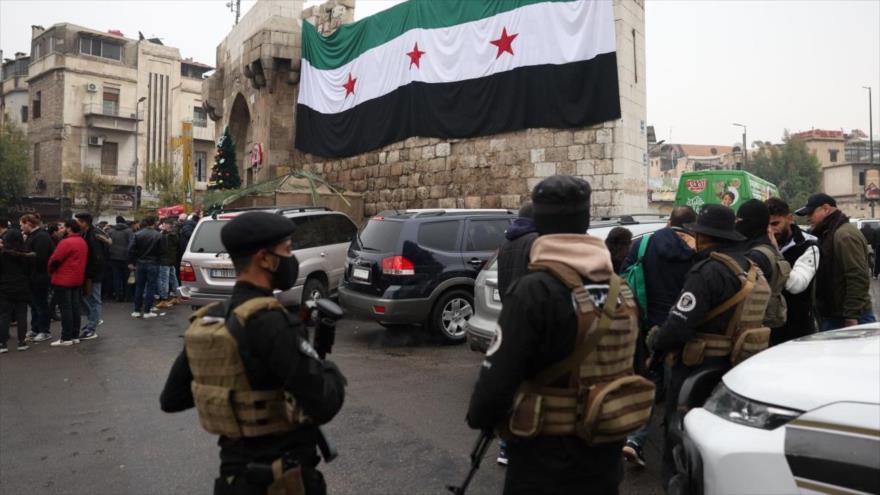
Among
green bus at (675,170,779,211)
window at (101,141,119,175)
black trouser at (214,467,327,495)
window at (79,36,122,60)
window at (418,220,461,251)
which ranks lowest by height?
black trouser at (214,467,327,495)

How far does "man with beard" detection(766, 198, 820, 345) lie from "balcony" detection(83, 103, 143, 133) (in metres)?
49.8

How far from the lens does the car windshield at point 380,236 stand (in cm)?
813

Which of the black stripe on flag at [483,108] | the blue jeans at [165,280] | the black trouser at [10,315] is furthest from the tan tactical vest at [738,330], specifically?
the blue jeans at [165,280]

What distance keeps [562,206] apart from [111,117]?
51.8 m

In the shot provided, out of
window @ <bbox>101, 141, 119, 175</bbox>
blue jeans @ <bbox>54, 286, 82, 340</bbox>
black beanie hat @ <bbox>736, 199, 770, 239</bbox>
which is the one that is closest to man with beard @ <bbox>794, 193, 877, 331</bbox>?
black beanie hat @ <bbox>736, 199, 770, 239</bbox>

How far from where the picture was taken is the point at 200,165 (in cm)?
5238

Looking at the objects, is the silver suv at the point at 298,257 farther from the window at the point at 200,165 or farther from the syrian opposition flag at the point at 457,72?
the window at the point at 200,165

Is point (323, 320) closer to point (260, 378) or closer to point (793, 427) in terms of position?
point (260, 378)

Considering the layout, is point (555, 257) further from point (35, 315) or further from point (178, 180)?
point (178, 180)

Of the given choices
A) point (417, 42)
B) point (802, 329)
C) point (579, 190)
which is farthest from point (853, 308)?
point (417, 42)

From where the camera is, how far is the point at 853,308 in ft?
15.8

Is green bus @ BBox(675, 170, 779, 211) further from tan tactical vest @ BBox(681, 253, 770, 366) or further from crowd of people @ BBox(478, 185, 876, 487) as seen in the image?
tan tactical vest @ BBox(681, 253, 770, 366)

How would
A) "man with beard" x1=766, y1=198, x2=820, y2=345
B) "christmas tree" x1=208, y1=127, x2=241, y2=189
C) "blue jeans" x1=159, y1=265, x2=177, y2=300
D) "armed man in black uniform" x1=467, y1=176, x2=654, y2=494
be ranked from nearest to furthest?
"armed man in black uniform" x1=467, y1=176, x2=654, y2=494 < "man with beard" x1=766, y1=198, x2=820, y2=345 < "blue jeans" x1=159, y1=265, x2=177, y2=300 < "christmas tree" x1=208, y1=127, x2=241, y2=189

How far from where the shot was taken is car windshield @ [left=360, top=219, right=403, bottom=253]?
320 inches
